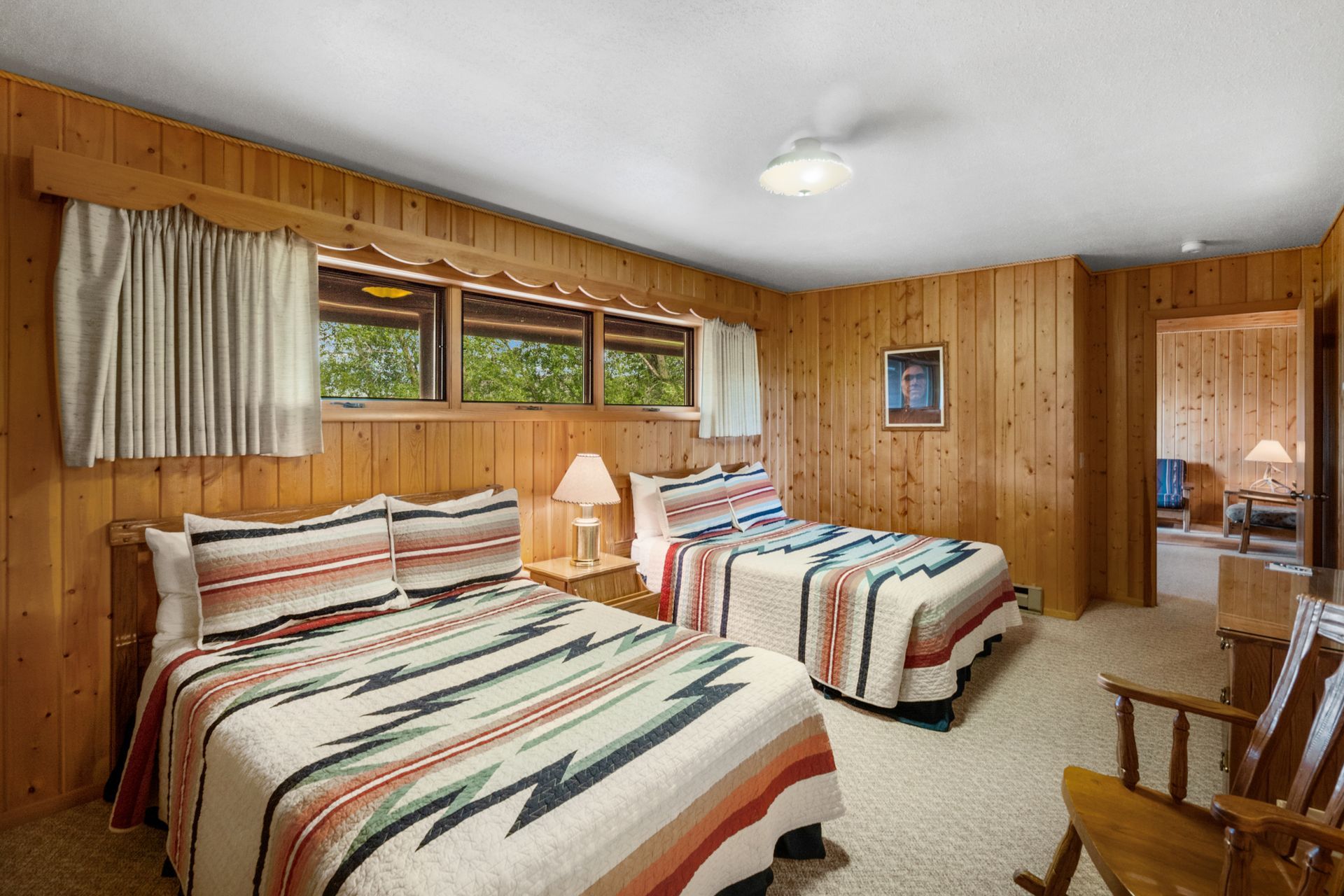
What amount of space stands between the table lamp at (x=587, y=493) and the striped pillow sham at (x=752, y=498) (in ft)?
3.56

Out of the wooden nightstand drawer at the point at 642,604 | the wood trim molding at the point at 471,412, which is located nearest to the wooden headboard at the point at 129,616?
the wood trim molding at the point at 471,412

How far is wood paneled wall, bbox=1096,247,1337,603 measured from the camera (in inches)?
167

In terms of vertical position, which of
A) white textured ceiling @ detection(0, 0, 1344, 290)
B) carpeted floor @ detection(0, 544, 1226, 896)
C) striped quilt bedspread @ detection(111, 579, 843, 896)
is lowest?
carpeted floor @ detection(0, 544, 1226, 896)

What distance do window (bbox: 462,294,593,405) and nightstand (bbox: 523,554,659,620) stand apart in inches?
38.7

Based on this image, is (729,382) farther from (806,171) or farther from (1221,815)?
(1221,815)

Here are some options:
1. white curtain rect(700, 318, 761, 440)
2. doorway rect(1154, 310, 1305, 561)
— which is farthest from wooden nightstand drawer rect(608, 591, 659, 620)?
doorway rect(1154, 310, 1305, 561)

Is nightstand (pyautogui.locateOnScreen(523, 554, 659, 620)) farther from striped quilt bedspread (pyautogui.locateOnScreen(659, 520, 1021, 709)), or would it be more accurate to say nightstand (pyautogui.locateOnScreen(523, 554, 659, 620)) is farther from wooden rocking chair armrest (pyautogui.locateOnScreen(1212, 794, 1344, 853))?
Result: wooden rocking chair armrest (pyautogui.locateOnScreen(1212, 794, 1344, 853))

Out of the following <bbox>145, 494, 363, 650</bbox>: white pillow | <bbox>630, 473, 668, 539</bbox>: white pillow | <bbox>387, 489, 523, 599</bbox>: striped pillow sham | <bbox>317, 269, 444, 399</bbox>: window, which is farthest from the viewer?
<bbox>630, 473, 668, 539</bbox>: white pillow

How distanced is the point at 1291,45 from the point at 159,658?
400cm

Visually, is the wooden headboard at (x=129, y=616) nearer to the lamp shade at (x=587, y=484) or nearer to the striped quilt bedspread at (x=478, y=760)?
the striped quilt bedspread at (x=478, y=760)

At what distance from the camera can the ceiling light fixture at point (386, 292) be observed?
295 centimetres

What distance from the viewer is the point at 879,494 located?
5023 millimetres

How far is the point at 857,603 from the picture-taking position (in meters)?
2.82

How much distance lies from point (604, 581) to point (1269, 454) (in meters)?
7.22
